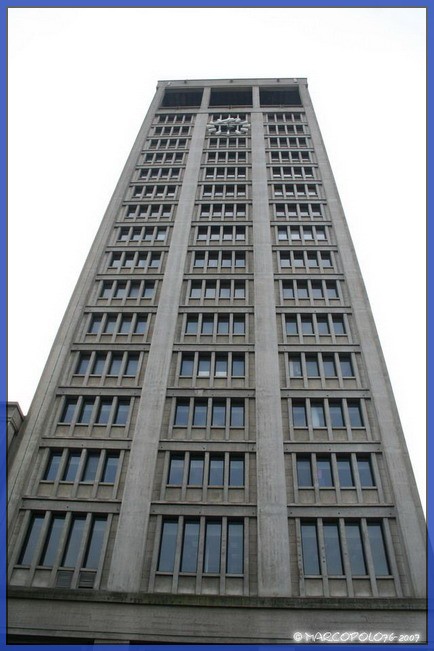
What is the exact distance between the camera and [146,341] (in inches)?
1331

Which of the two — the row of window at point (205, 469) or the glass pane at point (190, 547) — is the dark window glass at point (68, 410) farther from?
the glass pane at point (190, 547)

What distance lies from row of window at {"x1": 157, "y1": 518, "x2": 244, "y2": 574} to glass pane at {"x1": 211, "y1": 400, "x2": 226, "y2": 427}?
222 inches

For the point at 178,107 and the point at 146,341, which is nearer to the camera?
the point at 146,341

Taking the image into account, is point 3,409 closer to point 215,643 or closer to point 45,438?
point 45,438

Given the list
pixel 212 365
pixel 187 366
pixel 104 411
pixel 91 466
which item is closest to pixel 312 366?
pixel 212 365

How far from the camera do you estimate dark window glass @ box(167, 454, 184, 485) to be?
89.2ft

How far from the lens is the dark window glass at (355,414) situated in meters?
29.5

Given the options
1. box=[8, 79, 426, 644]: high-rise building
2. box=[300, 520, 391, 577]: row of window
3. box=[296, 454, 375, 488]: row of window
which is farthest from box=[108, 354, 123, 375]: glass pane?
box=[300, 520, 391, 577]: row of window

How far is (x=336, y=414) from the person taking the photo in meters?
30.0

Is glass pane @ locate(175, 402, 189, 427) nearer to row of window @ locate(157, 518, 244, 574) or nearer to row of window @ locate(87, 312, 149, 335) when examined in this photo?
row of window @ locate(157, 518, 244, 574)

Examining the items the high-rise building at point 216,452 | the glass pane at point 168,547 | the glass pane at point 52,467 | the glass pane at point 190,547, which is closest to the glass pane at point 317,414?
the high-rise building at point 216,452

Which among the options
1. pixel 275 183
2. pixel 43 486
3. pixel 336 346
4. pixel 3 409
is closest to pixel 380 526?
pixel 336 346

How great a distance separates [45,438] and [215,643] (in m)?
13.6

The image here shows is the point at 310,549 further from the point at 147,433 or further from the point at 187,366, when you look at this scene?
the point at 187,366
